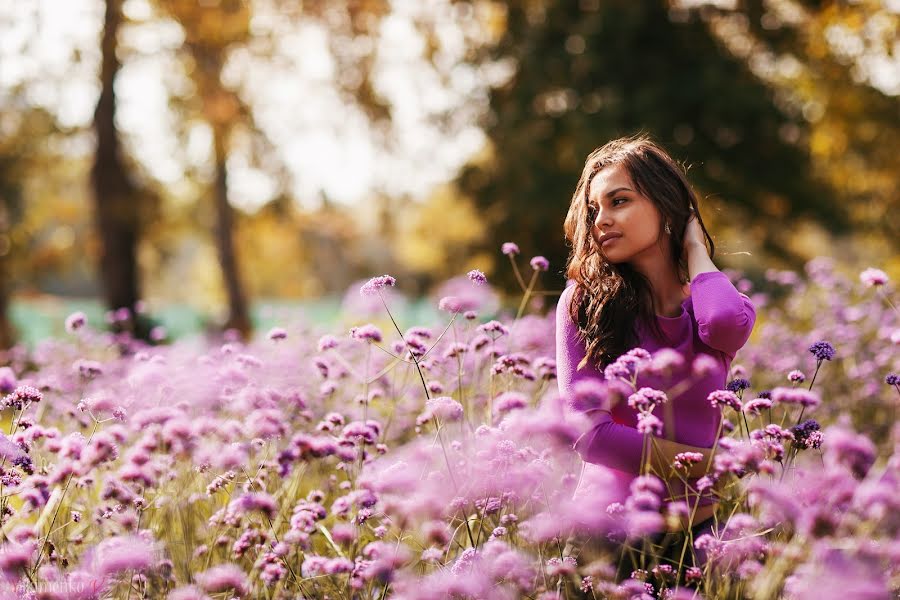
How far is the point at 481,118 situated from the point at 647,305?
18456 mm

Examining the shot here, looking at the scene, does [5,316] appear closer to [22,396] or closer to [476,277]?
[22,396]

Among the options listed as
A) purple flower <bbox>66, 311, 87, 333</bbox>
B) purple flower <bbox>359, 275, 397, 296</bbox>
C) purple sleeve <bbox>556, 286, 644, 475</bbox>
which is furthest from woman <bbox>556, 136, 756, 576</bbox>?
purple flower <bbox>66, 311, 87, 333</bbox>

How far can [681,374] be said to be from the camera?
274 cm

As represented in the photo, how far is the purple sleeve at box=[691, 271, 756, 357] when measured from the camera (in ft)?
8.25

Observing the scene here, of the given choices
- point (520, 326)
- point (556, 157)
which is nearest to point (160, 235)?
point (556, 157)

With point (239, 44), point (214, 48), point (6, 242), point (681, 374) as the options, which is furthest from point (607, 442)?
point (6, 242)

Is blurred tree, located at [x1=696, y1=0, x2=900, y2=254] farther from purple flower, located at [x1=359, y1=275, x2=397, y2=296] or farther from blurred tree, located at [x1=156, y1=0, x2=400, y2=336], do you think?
purple flower, located at [x1=359, y1=275, x2=397, y2=296]

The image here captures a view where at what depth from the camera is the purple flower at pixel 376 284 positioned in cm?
264

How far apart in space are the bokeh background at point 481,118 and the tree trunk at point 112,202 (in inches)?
1.4

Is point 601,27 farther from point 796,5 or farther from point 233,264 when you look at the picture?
point 233,264

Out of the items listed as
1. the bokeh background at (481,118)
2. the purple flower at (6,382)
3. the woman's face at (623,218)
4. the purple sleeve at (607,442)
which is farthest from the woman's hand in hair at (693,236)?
the bokeh background at (481,118)

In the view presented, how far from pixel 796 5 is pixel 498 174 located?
803cm

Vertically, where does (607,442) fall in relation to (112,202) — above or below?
above

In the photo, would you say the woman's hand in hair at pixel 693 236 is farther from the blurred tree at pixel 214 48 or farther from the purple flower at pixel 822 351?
the blurred tree at pixel 214 48
